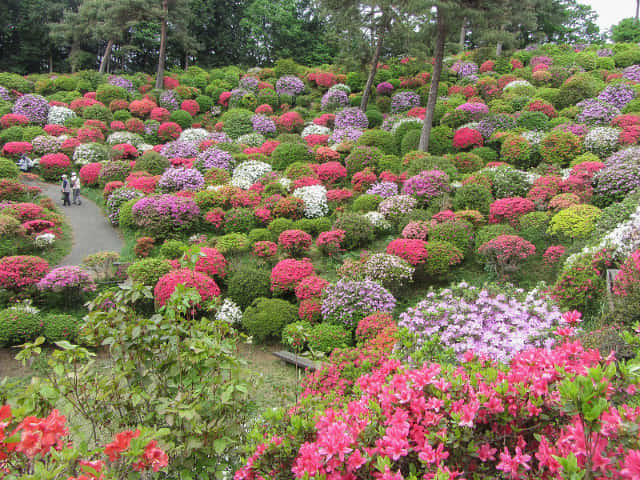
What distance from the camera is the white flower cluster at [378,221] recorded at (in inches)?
442

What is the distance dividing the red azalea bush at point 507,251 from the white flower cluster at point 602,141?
7098mm

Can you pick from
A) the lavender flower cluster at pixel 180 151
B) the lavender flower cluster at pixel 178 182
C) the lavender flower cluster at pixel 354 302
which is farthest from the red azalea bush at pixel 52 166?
the lavender flower cluster at pixel 354 302

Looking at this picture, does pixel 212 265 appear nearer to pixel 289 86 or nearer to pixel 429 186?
pixel 429 186

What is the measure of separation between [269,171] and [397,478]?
1449cm

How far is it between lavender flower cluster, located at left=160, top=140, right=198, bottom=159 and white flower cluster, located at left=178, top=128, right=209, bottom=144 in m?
1.87

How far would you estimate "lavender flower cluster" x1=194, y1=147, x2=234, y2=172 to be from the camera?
16.5 metres

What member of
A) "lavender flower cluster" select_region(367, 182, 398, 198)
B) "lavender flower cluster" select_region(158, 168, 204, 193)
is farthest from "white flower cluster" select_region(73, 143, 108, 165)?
"lavender flower cluster" select_region(367, 182, 398, 198)

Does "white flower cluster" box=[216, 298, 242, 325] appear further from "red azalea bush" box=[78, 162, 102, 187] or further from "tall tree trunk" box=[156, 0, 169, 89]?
"tall tree trunk" box=[156, 0, 169, 89]

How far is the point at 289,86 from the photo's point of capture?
2602cm

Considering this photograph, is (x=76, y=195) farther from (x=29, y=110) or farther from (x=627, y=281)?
(x=627, y=281)

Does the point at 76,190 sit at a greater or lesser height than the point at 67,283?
greater

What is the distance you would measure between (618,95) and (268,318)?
17.8m

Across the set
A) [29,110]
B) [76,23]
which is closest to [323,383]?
[29,110]

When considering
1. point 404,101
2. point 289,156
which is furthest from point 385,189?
point 404,101
